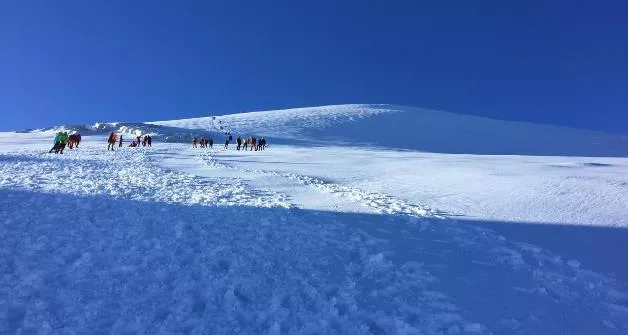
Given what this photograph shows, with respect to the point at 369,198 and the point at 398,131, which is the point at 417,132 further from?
the point at 369,198

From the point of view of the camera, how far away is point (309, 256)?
7.76 metres

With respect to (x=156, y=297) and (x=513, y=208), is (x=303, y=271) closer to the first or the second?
(x=156, y=297)

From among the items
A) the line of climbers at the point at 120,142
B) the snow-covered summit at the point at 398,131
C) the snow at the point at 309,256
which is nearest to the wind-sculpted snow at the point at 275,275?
the snow at the point at 309,256

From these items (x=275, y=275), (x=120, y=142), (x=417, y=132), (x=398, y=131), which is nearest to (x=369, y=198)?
(x=275, y=275)

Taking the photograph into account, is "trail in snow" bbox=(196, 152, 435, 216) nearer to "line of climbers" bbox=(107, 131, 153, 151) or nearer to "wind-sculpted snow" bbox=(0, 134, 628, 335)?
"wind-sculpted snow" bbox=(0, 134, 628, 335)

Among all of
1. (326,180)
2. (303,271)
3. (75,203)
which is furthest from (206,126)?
(303,271)

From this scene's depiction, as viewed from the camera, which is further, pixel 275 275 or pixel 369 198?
pixel 369 198

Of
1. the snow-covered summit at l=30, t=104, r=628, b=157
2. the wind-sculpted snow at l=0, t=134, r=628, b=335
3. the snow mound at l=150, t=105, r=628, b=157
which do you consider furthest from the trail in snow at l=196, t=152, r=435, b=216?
the snow mound at l=150, t=105, r=628, b=157

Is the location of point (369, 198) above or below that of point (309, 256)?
above

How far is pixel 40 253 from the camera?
23.1ft

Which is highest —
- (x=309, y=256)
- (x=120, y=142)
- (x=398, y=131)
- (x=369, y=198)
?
(x=398, y=131)

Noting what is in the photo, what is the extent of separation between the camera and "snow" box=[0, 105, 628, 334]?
224 inches

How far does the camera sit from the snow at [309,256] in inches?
224

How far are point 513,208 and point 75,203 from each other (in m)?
10.9
